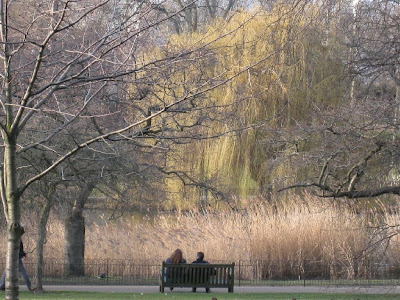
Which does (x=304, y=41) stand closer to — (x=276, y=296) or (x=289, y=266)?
(x=289, y=266)

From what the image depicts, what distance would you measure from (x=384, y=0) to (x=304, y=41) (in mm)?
14747

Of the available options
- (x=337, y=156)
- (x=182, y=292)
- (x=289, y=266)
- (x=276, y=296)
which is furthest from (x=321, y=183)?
(x=289, y=266)

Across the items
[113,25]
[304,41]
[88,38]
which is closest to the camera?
[113,25]

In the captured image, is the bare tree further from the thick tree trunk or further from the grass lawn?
the thick tree trunk

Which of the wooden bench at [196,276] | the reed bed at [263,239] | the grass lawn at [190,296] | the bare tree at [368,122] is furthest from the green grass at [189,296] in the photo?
the reed bed at [263,239]

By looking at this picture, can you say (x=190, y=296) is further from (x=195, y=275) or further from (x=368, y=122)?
(x=368, y=122)

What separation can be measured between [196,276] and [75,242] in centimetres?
526

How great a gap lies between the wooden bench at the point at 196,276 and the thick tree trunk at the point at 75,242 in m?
4.04

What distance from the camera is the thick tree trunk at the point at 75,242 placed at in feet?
62.7

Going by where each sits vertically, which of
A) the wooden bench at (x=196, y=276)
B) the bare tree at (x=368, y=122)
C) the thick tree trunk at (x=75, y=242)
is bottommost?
the wooden bench at (x=196, y=276)

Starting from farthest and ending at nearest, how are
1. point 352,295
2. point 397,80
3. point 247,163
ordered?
point 247,163 → point 352,295 → point 397,80

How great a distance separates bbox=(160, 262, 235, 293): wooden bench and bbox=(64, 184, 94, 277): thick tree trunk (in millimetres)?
4044

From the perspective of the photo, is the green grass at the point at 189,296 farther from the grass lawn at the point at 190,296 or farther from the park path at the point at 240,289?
the park path at the point at 240,289

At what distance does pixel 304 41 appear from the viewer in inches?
941
